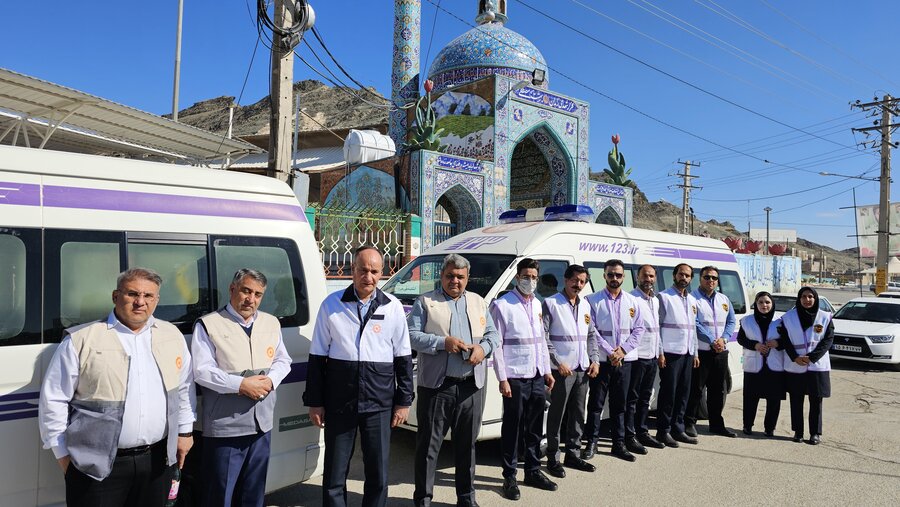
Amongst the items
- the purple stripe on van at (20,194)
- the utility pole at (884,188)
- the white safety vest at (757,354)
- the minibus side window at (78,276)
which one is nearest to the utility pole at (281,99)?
the minibus side window at (78,276)

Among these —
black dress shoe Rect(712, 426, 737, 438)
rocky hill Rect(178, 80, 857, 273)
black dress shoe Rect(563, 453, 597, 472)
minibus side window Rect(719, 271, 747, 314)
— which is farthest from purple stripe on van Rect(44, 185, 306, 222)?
rocky hill Rect(178, 80, 857, 273)

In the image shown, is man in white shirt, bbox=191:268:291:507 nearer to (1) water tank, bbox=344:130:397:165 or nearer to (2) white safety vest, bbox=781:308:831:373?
(2) white safety vest, bbox=781:308:831:373

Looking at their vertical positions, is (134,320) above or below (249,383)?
above

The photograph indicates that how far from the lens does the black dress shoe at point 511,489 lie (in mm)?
4430

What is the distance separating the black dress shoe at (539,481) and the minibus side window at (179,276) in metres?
2.80

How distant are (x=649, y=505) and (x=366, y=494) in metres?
2.18

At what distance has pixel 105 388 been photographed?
2631mm

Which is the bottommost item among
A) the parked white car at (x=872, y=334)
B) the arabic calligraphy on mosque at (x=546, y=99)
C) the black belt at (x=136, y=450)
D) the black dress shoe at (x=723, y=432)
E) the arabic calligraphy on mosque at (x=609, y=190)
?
the black dress shoe at (x=723, y=432)

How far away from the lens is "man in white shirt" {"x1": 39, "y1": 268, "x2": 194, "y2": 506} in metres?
2.58

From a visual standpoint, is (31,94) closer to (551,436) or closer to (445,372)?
(445,372)

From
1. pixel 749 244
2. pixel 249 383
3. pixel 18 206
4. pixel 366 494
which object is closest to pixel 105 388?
pixel 249 383

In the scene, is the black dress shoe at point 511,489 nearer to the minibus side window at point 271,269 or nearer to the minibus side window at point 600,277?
the minibus side window at point 271,269

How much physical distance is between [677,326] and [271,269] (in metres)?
4.15

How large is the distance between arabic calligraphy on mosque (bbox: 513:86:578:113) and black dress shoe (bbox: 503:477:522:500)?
1475 cm
